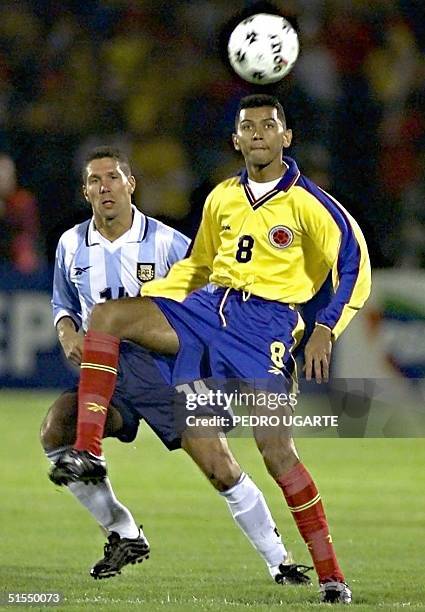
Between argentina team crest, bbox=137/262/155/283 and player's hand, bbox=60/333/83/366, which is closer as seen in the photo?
player's hand, bbox=60/333/83/366

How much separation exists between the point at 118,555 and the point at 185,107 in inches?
252

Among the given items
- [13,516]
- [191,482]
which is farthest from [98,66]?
[13,516]

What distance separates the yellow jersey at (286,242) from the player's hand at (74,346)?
57 centimetres

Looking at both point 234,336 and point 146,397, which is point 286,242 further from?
point 146,397

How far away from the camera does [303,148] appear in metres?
9.85

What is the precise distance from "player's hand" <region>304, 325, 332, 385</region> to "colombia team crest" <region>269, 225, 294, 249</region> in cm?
37

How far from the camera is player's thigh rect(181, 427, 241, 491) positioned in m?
4.32

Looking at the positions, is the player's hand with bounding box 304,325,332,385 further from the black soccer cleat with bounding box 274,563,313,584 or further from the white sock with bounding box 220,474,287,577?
the black soccer cleat with bounding box 274,563,313,584

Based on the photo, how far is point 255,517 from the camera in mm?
4426

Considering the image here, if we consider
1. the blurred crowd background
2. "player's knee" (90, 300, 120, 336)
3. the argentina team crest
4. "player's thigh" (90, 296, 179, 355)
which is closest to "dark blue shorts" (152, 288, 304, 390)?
"player's thigh" (90, 296, 179, 355)

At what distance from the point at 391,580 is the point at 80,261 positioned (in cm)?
164

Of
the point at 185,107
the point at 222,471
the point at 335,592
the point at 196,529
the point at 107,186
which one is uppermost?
the point at 185,107

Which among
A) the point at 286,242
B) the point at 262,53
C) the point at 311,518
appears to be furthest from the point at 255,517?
the point at 262,53

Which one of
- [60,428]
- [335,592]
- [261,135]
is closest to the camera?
[335,592]
